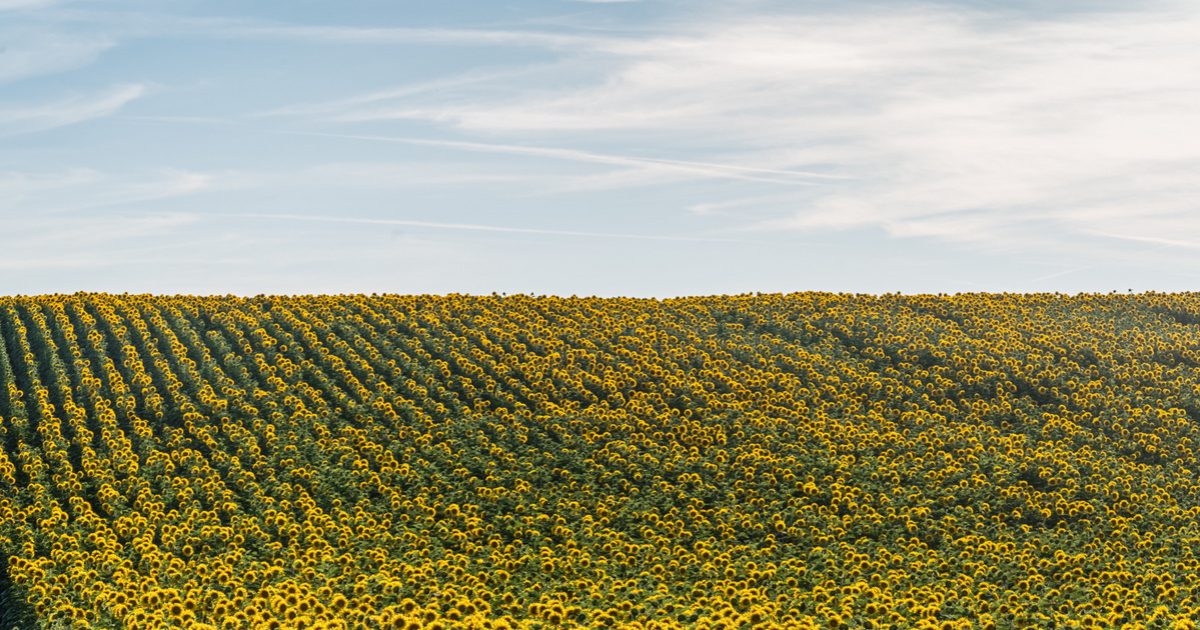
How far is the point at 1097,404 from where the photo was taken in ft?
99.5

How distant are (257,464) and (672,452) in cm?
778

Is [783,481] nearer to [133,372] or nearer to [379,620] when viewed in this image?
[379,620]

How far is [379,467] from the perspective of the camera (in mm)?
25688

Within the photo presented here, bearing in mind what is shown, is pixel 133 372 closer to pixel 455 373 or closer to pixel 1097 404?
pixel 455 373

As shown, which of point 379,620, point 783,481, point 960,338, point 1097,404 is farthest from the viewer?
point 960,338

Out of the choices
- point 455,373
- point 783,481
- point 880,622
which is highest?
point 455,373

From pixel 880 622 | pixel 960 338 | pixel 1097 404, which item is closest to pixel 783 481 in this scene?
pixel 880 622

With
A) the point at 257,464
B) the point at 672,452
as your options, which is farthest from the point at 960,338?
the point at 257,464

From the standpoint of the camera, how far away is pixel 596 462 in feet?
84.3

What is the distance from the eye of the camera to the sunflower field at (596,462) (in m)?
18.9

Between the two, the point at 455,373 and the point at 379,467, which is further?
the point at 455,373

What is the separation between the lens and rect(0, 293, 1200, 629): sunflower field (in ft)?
62.1

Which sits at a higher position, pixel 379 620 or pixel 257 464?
pixel 257 464

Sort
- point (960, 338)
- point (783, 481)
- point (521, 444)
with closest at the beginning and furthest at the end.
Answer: point (783, 481)
point (521, 444)
point (960, 338)
